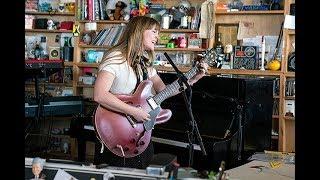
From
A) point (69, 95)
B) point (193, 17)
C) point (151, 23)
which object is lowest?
point (69, 95)

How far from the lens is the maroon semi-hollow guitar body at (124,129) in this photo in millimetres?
2676

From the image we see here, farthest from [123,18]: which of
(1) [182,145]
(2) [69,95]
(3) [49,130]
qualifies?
(1) [182,145]

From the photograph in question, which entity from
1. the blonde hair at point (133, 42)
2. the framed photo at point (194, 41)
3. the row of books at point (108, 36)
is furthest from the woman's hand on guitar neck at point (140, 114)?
the row of books at point (108, 36)

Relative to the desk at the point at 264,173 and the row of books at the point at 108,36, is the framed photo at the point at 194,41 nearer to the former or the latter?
the row of books at the point at 108,36

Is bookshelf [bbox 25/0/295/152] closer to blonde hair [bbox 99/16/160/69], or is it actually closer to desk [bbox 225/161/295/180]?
desk [bbox 225/161/295/180]

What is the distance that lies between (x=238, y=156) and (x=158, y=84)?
90 cm

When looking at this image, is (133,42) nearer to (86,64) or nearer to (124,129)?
(124,129)

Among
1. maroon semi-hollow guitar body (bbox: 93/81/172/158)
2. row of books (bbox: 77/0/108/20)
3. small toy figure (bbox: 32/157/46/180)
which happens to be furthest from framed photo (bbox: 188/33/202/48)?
small toy figure (bbox: 32/157/46/180)

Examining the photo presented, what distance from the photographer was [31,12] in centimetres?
572

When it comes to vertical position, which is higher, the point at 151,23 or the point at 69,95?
the point at 151,23
